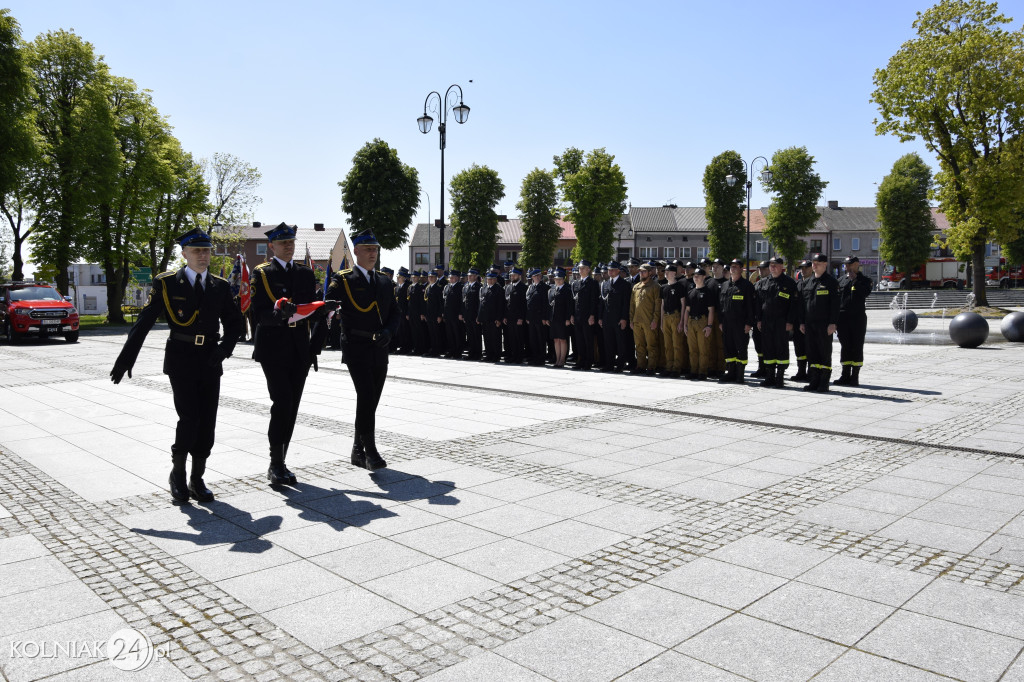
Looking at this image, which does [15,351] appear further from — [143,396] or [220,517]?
[220,517]

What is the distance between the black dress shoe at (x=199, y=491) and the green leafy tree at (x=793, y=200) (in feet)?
229

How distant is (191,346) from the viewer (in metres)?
5.95

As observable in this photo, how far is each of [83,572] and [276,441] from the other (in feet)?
6.81

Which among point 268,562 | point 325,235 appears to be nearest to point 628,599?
point 268,562

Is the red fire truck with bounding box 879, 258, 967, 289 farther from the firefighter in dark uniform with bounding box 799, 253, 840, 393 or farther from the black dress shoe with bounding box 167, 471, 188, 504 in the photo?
the black dress shoe with bounding box 167, 471, 188, 504

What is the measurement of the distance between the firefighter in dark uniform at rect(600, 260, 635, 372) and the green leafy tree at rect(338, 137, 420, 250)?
46.6m

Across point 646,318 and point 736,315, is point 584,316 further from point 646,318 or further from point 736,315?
point 736,315

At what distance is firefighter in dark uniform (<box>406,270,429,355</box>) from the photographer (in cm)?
1930

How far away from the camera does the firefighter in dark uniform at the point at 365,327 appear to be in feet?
23.0

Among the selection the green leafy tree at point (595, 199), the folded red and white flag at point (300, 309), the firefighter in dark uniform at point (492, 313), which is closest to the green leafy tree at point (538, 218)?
the green leafy tree at point (595, 199)

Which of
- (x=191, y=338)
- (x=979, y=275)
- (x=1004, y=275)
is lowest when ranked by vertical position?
(x=191, y=338)

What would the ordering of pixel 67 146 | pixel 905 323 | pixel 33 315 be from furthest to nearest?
pixel 67 146, pixel 33 315, pixel 905 323

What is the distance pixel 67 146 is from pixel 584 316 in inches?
1240

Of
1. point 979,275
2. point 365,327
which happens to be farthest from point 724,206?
point 365,327
